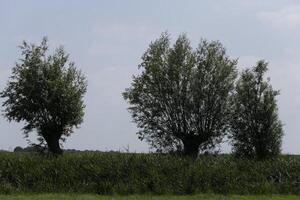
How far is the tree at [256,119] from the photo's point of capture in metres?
51.2

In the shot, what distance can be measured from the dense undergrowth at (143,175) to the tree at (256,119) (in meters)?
14.9

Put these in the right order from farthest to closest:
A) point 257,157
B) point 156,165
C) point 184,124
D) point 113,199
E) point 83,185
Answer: point 184,124 < point 257,157 < point 156,165 < point 83,185 < point 113,199

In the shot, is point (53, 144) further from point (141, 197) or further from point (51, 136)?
point (141, 197)

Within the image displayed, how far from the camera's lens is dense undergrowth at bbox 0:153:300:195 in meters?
30.8

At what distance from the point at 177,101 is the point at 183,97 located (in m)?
0.72

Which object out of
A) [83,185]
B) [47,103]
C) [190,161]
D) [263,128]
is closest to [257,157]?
[263,128]

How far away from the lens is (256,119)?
51844mm

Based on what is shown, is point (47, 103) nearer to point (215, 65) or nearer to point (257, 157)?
point (215, 65)

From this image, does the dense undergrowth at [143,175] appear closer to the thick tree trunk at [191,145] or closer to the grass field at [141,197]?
the grass field at [141,197]

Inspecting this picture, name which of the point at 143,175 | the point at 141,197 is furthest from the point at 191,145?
the point at 141,197

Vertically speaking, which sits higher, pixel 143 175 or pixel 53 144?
pixel 53 144

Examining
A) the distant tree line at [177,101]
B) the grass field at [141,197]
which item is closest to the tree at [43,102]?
the distant tree line at [177,101]

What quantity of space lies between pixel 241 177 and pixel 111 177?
7.81m

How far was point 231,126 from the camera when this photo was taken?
53.2 metres
